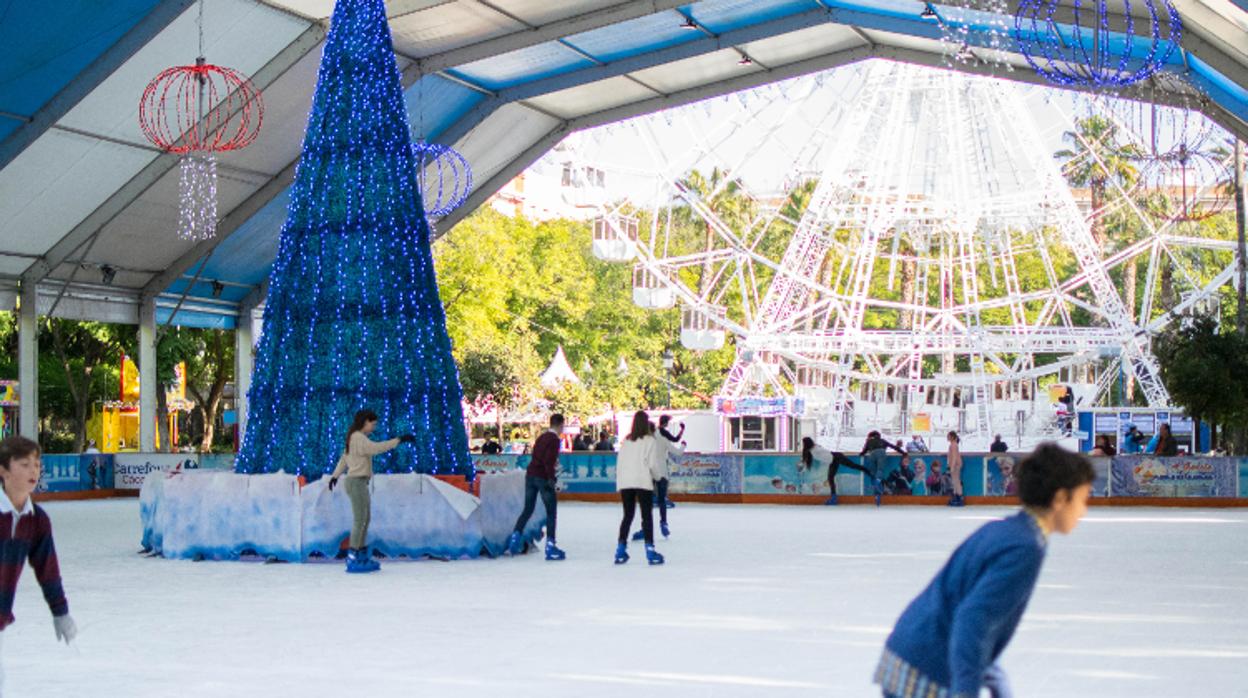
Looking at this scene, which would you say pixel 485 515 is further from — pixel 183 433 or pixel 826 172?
pixel 183 433

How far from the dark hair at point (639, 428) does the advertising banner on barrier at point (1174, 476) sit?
15.8 meters

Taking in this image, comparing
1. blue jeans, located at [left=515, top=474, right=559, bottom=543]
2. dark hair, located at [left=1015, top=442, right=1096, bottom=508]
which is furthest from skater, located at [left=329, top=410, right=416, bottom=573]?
dark hair, located at [left=1015, top=442, right=1096, bottom=508]

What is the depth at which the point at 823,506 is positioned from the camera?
94.8ft

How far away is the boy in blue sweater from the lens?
12.4ft

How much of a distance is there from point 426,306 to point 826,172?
3083 cm

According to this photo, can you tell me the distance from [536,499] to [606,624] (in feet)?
20.1

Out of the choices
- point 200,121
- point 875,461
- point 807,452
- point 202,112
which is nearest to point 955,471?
point 875,461

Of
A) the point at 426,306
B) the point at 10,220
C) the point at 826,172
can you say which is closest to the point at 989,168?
the point at 826,172

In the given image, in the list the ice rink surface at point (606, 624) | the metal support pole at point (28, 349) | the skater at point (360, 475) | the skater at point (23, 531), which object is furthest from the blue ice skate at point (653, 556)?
the metal support pole at point (28, 349)

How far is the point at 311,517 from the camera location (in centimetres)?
1619

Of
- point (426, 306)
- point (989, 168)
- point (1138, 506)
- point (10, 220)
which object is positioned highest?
point (989, 168)

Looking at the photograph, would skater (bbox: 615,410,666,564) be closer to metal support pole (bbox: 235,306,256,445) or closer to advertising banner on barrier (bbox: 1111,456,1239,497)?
advertising banner on barrier (bbox: 1111,456,1239,497)

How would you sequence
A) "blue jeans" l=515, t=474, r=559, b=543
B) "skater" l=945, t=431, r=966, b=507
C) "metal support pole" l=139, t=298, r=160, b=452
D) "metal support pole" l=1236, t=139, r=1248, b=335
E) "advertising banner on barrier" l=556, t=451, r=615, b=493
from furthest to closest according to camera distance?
"metal support pole" l=139, t=298, r=160, b=452 < "advertising banner on barrier" l=556, t=451, r=615, b=493 < "metal support pole" l=1236, t=139, r=1248, b=335 < "skater" l=945, t=431, r=966, b=507 < "blue jeans" l=515, t=474, r=559, b=543

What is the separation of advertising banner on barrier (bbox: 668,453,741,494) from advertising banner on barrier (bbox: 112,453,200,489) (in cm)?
1006
